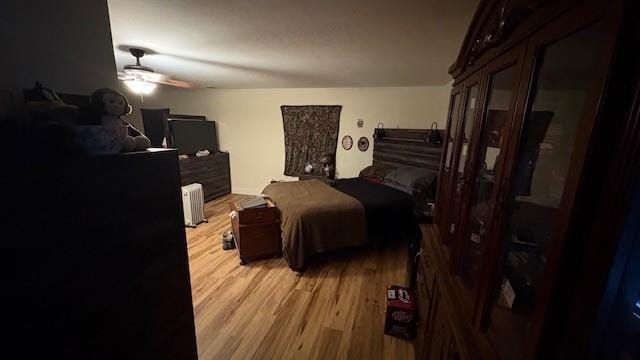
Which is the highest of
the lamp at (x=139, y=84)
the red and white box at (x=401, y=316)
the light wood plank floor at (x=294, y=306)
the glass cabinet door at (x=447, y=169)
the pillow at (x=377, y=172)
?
the lamp at (x=139, y=84)

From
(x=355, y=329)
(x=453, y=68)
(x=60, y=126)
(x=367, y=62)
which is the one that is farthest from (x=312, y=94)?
(x=60, y=126)

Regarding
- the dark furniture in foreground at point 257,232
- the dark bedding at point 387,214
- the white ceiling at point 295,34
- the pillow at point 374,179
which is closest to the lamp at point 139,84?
the white ceiling at point 295,34

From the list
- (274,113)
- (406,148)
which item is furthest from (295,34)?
(274,113)

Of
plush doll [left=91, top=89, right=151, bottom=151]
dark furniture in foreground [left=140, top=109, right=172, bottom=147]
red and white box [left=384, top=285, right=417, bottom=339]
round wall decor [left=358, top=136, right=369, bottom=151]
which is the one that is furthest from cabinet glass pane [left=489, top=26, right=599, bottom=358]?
dark furniture in foreground [left=140, top=109, right=172, bottom=147]

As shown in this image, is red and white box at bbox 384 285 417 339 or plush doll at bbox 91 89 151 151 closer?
plush doll at bbox 91 89 151 151

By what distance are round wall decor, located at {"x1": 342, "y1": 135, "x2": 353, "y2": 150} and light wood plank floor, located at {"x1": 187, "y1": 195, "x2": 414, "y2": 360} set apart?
2.17m

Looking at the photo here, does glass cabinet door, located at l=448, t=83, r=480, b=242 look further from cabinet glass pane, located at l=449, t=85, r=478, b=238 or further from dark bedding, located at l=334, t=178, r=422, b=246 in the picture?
dark bedding, located at l=334, t=178, r=422, b=246

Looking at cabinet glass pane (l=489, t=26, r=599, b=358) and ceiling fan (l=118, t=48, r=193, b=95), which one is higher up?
ceiling fan (l=118, t=48, r=193, b=95)

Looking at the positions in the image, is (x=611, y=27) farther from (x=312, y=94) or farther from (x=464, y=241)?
(x=312, y=94)

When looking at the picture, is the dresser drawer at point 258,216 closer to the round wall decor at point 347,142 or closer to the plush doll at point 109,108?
the plush doll at point 109,108

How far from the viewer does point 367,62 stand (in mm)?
2623

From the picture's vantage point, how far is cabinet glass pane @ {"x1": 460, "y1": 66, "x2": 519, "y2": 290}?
84 cm

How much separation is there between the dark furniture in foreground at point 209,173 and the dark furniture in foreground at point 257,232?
201 cm

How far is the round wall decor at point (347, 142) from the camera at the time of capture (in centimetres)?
461
